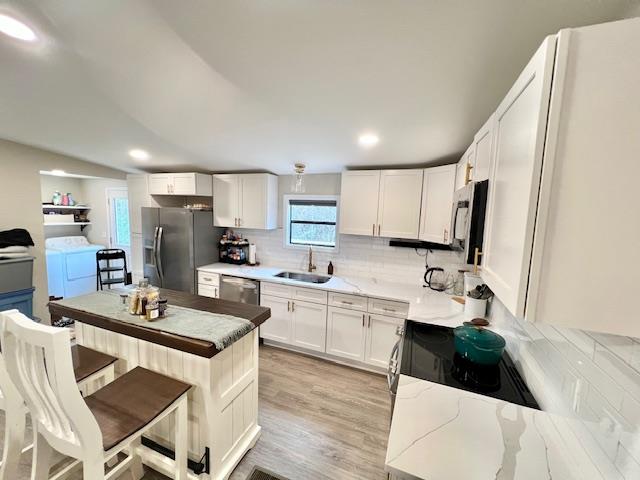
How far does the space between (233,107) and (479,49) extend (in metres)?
1.67

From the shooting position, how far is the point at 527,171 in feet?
2.09

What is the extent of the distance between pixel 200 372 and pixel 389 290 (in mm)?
1931

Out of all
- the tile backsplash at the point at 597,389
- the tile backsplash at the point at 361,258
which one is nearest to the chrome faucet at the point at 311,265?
the tile backsplash at the point at 361,258

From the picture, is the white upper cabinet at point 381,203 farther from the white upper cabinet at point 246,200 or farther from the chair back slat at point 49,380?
the chair back slat at point 49,380

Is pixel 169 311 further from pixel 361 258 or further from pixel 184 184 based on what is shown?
pixel 184 184

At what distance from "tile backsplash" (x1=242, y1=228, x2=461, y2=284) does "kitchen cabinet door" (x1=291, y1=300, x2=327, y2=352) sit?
0.65 metres

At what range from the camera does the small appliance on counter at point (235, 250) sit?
12.2ft

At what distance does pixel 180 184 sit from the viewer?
3584 mm

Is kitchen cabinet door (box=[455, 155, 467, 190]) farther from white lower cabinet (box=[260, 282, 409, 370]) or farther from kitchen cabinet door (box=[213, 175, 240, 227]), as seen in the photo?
kitchen cabinet door (box=[213, 175, 240, 227])

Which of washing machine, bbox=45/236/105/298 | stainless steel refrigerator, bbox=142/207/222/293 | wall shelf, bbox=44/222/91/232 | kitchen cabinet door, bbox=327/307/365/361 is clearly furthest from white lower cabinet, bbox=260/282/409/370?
wall shelf, bbox=44/222/91/232

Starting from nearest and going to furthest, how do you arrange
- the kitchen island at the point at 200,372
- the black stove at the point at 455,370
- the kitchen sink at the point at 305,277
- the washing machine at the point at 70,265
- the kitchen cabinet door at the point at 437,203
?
the black stove at the point at 455,370
the kitchen island at the point at 200,372
the kitchen cabinet door at the point at 437,203
the kitchen sink at the point at 305,277
the washing machine at the point at 70,265

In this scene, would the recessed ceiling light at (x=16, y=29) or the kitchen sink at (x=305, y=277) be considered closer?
the recessed ceiling light at (x=16, y=29)

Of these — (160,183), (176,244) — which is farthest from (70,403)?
(160,183)

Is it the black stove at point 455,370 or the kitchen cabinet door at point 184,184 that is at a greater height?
the kitchen cabinet door at point 184,184
